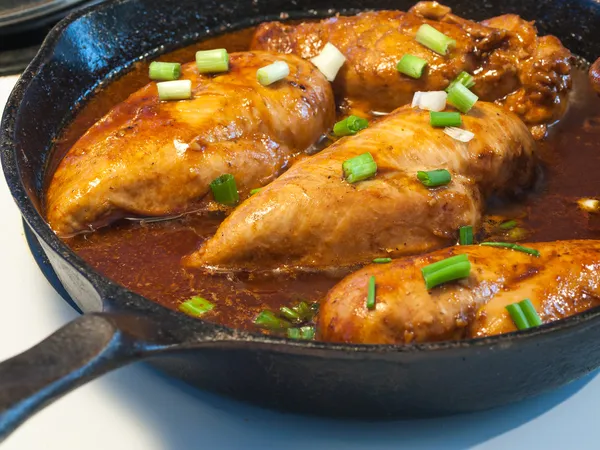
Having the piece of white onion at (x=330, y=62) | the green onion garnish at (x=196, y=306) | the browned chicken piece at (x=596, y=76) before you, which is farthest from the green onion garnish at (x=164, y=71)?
the browned chicken piece at (x=596, y=76)

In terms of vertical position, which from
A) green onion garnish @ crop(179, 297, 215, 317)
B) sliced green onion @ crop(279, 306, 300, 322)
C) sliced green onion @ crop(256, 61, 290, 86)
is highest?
sliced green onion @ crop(256, 61, 290, 86)

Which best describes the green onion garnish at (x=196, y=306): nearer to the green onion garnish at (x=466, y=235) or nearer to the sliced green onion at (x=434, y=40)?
the green onion garnish at (x=466, y=235)

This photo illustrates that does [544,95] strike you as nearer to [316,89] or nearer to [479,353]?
[316,89]

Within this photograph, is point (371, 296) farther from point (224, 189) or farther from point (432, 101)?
point (432, 101)

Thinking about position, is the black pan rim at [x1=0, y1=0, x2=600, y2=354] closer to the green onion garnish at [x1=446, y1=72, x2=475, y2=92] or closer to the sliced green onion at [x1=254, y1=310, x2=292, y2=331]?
the sliced green onion at [x1=254, y1=310, x2=292, y2=331]

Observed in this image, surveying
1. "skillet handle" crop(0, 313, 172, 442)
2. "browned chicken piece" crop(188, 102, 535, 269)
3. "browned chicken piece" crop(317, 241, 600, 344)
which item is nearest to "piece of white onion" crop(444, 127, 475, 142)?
"browned chicken piece" crop(188, 102, 535, 269)

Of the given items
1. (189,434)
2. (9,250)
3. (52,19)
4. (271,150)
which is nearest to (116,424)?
(189,434)

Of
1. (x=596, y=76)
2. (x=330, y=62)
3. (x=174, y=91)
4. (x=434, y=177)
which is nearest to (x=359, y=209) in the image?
(x=434, y=177)
